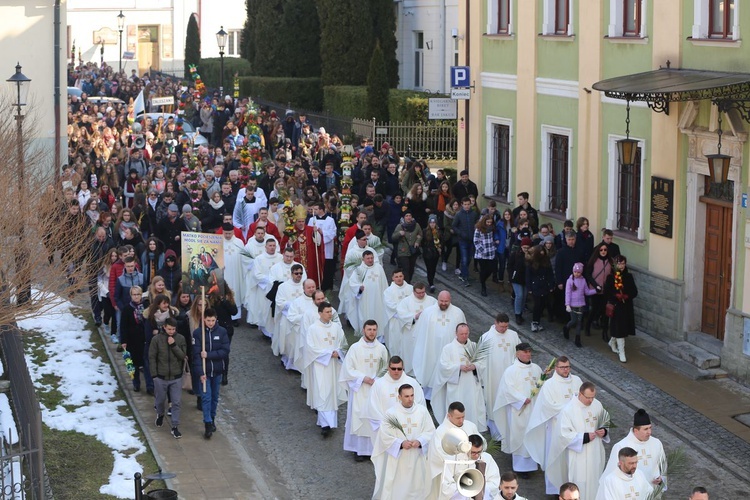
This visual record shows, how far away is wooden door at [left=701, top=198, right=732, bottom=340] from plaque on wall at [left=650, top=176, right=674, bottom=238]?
0.64 meters

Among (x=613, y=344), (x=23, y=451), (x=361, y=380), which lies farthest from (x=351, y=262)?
(x=23, y=451)

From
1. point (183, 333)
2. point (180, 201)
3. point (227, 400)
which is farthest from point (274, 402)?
point (180, 201)

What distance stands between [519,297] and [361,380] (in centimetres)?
562

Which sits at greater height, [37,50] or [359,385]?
[37,50]

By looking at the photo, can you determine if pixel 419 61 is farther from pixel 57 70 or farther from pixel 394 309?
pixel 394 309

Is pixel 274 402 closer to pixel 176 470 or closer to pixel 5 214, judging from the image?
pixel 176 470

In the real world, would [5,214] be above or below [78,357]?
above

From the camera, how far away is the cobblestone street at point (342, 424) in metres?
14.8

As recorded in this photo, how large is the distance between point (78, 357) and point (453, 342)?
5.83 m

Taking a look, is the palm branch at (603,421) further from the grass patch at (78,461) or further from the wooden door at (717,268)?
the wooden door at (717,268)

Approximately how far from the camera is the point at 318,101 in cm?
4556

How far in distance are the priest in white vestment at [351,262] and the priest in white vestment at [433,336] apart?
307 centimetres

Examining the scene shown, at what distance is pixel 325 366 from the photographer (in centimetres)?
1648

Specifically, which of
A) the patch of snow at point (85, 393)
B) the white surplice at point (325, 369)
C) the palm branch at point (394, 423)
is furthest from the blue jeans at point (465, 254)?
the palm branch at point (394, 423)
